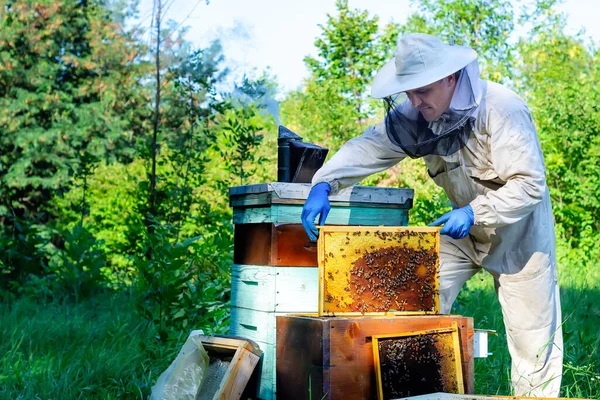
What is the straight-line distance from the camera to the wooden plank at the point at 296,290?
125 inches

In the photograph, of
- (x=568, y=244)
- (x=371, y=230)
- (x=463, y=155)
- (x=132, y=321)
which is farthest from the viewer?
(x=568, y=244)

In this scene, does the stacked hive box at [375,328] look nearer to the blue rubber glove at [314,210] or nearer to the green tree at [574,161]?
the blue rubber glove at [314,210]

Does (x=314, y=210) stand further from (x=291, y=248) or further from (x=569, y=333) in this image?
(x=569, y=333)

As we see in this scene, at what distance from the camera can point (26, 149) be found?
17.3 metres

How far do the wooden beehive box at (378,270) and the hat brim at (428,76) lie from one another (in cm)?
57

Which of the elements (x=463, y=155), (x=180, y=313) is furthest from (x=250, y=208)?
(x=180, y=313)

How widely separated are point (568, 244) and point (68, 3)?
1446 cm

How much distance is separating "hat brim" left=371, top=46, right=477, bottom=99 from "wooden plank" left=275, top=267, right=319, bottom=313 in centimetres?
85

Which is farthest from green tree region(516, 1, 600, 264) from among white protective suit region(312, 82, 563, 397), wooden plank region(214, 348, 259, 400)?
wooden plank region(214, 348, 259, 400)

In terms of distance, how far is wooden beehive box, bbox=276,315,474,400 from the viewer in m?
2.63

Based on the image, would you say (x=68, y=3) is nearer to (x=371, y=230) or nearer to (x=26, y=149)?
(x=26, y=149)

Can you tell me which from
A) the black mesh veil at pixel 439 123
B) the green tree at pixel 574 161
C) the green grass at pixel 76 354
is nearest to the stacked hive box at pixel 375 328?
the black mesh veil at pixel 439 123

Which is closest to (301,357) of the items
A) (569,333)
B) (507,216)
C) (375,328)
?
(375,328)

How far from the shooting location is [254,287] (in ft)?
10.9
